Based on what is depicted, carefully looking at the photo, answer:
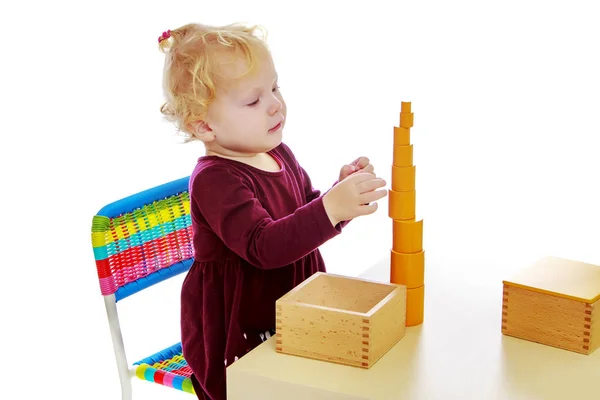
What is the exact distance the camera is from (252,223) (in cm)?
135

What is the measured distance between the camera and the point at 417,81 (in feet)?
7.63

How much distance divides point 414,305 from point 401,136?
253 millimetres

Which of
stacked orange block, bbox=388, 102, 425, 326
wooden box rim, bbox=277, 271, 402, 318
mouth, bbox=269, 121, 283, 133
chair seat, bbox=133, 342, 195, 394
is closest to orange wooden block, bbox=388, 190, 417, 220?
stacked orange block, bbox=388, 102, 425, 326

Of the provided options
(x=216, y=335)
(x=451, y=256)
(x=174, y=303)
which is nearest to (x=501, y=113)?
(x=451, y=256)

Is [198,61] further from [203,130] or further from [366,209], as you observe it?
[366,209]

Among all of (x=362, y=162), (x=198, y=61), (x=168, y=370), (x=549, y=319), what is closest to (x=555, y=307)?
(x=549, y=319)

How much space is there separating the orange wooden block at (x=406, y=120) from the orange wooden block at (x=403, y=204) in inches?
3.9

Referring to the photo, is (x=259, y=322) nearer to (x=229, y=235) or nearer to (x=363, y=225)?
(x=229, y=235)

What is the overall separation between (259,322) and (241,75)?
0.40 metres

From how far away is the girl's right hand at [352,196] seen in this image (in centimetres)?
130

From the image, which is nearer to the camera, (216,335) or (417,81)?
(216,335)

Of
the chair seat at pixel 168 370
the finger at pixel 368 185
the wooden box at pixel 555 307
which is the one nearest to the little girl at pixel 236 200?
the finger at pixel 368 185

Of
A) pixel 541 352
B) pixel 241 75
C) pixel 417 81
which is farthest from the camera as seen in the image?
pixel 417 81

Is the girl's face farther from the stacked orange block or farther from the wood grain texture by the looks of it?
the wood grain texture
